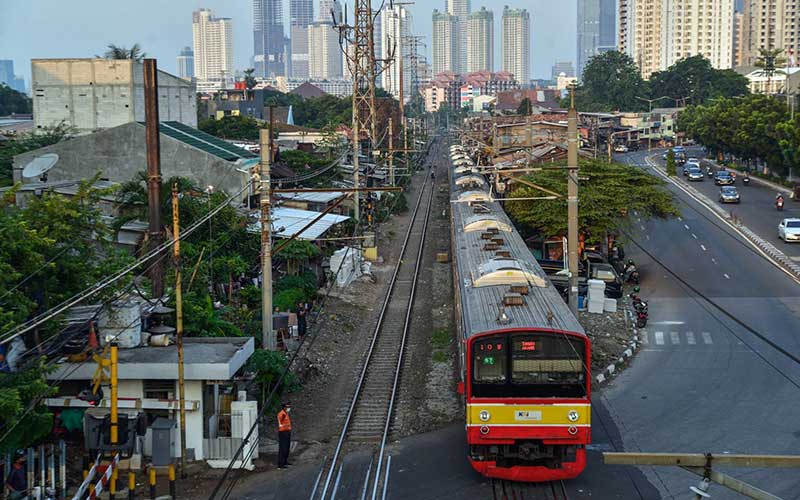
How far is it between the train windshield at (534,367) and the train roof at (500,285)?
0.24 meters

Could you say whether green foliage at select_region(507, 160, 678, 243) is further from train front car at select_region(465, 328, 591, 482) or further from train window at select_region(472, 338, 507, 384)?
train window at select_region(472, 338, 507, 384)

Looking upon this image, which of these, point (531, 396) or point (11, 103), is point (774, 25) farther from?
point (531, 396)

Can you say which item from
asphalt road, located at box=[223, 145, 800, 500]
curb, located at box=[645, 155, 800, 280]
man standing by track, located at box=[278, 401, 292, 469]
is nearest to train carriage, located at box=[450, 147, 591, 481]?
asphalt road, located at box=[223, 145, 800, 500]

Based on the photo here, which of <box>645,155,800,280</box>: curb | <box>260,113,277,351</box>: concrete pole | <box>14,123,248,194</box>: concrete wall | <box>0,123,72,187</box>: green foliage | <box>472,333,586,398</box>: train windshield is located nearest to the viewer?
<box>472,333,586,398</box>: train windshield

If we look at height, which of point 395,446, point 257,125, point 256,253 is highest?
point 257,125

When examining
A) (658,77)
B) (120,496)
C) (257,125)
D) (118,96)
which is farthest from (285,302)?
(658,77)

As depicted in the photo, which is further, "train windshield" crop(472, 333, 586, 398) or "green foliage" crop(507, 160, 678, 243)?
"green foliage" crop(507, 160, 678, 243)

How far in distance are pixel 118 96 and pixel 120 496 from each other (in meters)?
35.5

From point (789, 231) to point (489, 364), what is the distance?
2974 centimetres

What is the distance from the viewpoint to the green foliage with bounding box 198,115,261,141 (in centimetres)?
6250

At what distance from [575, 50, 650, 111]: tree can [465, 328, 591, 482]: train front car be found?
113489 mm

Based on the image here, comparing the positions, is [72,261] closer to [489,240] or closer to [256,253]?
[489,240]

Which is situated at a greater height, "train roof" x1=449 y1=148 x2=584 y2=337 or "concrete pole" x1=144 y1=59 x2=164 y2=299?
"concrete pole" x1=144 y1=59 x2=164 y2=299

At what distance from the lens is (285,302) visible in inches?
1008
